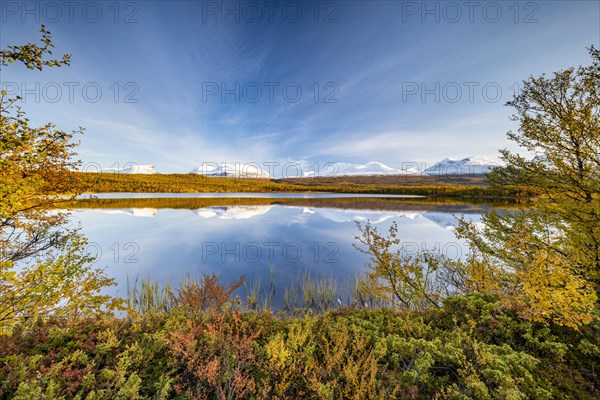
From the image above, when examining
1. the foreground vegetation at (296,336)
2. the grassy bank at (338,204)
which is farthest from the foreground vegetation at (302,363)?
the grassy bank at (338,204)

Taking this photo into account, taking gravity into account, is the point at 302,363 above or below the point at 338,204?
above

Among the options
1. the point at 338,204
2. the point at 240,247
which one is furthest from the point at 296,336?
the point at 338,204

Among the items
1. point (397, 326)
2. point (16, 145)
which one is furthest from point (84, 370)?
point (397, 326)

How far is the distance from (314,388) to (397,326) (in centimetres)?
308

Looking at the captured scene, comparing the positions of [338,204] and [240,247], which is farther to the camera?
[338,204]

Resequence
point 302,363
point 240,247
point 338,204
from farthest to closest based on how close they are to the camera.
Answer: point 338,204, point 240,247, point 302,363

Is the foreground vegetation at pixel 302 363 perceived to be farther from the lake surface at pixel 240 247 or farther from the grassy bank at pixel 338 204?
the grassy bank at pixel 338 204

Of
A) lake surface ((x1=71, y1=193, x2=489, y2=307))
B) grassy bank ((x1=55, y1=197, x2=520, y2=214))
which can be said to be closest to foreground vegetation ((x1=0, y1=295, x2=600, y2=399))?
lake surface ((x1=71, y1=193, x2=489, y2=307))

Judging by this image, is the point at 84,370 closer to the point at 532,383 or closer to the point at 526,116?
the point at 532,383

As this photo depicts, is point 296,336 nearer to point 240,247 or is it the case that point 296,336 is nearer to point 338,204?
point 240,247

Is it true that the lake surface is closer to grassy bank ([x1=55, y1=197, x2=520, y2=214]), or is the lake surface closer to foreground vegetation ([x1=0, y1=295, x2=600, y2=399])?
foreground vegetation ([x1=0, y1=295, x2=600, y2=399])

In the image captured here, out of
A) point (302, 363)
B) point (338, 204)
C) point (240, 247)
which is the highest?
point (302, 363)

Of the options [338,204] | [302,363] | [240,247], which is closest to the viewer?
[302,363]

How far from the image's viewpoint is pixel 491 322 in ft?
16.4
